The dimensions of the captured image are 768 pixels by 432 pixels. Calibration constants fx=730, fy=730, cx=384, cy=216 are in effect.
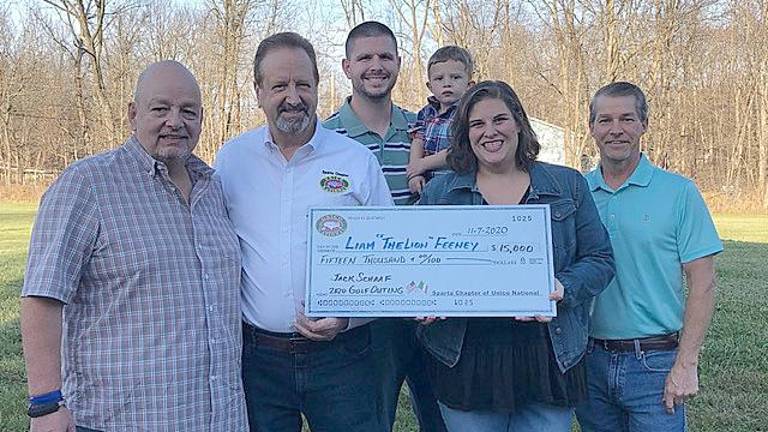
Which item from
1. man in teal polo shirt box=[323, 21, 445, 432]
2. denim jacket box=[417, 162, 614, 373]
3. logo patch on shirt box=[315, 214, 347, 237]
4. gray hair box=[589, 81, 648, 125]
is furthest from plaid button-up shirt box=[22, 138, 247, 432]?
gray hair box=[589, 81, 648, 125]

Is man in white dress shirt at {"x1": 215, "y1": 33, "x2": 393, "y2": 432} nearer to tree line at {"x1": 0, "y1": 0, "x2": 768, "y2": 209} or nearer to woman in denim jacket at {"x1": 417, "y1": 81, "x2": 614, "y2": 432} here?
woman in denim jacket at {"x1": 417, "y1": 81, "x2": 614, "y2": 432}

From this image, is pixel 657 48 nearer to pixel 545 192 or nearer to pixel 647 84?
pixel 647 84

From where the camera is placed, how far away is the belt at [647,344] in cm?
314

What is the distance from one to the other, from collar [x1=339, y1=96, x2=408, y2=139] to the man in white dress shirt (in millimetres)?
584

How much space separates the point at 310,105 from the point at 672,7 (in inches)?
1277

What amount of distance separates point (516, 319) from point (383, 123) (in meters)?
1.46

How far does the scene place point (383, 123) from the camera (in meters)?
3.85

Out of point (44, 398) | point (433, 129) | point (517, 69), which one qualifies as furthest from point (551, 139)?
point (44, 398)

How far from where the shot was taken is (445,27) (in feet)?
112

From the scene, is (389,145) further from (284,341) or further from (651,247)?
(651,247)

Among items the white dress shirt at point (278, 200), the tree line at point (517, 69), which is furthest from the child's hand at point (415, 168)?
the tree line at point (517, 69)

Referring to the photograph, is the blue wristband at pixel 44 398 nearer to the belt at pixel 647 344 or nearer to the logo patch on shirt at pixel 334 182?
the logo patch on shirt at pixel 334 182

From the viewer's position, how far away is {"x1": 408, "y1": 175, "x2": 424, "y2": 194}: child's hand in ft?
12.2

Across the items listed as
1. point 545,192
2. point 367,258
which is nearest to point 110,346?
point 367,258
